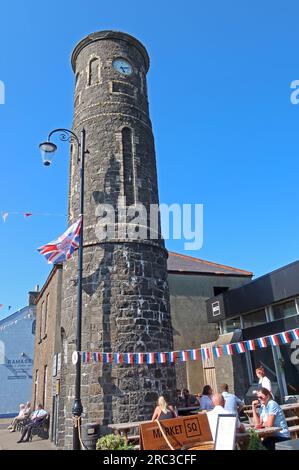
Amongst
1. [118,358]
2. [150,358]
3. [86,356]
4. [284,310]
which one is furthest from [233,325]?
[86,356]

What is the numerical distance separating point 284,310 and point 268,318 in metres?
0.85

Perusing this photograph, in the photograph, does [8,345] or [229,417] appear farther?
[8,345]

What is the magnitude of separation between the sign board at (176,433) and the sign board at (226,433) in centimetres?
87

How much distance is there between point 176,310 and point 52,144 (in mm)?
10118

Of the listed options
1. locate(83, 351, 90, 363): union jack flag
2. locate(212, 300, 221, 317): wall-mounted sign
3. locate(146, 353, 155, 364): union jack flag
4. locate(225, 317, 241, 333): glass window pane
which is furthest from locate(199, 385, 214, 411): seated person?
locate(212, 300, 221, 317): wall-mounted sign

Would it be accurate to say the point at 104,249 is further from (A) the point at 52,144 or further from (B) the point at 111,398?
(B) the point at 111,398

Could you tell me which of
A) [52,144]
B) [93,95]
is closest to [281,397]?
[52,144]

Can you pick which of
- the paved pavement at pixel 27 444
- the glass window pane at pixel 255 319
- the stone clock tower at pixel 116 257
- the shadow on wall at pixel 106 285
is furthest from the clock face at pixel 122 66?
the paved pavement at pixel 27 444

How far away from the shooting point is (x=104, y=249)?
11094mm

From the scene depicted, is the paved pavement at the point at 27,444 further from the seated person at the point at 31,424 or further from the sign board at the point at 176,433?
the sign board at the point at 176,433

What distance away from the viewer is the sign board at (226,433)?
456 cm

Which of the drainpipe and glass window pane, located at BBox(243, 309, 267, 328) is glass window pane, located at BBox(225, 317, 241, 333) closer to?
glass window pane, located at BBox(243, 309, 267, 328)

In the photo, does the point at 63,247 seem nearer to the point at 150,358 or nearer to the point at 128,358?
the point at 128,358

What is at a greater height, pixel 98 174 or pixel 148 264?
pixel 98 174
